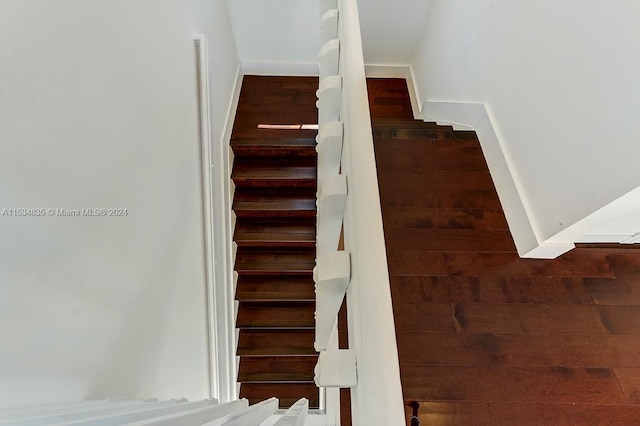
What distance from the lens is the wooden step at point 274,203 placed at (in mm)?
2822

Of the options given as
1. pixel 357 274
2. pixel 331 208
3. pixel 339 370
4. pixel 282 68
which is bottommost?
pixel 339 370

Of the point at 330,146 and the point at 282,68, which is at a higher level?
the point at 282,68

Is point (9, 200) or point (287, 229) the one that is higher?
point (287, 229)

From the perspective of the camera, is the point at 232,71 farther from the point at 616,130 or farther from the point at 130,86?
the point at 616,130

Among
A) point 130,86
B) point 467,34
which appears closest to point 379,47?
point 467,34

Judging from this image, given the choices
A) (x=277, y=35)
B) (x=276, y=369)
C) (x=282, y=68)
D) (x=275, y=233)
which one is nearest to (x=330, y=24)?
(x=275, y=233)

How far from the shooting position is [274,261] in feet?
9.50

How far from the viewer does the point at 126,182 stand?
3.46 feet

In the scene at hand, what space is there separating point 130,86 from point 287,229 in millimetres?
1917

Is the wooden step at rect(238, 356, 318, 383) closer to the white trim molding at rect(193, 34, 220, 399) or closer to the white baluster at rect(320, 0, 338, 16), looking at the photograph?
the white trim molding at rect(193, 34, 220, 399)

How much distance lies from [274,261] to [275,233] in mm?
222

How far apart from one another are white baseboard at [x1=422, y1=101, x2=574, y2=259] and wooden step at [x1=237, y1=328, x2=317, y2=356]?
178 cm

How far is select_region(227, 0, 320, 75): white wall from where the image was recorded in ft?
10.1

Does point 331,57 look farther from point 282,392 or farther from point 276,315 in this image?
point 282,392
